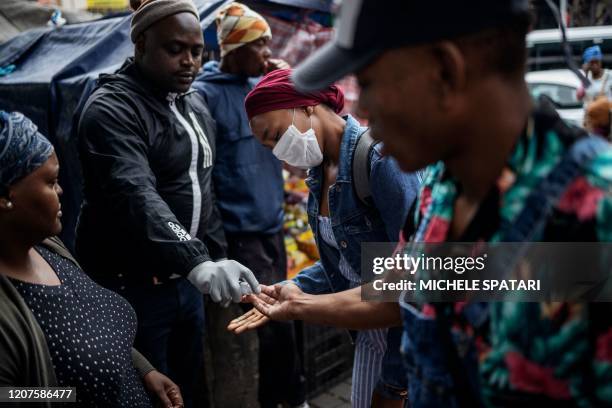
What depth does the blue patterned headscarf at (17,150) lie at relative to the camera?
67.4 inches

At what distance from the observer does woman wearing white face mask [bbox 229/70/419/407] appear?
2.15m

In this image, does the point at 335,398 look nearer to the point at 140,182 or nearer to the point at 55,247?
the point at 140,182

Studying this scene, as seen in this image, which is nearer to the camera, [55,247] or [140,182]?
[55,247]

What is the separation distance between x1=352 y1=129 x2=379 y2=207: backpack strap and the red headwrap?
28 cm

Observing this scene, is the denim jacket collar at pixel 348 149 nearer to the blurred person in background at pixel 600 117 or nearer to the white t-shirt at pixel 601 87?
the blurred person in background at pixel 600 117

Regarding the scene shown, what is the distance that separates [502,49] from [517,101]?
97 millimetres

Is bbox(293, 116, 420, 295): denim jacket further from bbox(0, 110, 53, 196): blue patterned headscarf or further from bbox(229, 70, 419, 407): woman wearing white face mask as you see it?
bbox(0, 110, 53, 196): blue patterned headscarf

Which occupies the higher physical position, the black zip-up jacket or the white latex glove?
the black zip-up jacket

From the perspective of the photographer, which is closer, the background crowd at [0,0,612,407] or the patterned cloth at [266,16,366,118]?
the background crowd at [0,0,612,407]

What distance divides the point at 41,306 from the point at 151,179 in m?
0.94

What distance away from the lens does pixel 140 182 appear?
2.51 meters

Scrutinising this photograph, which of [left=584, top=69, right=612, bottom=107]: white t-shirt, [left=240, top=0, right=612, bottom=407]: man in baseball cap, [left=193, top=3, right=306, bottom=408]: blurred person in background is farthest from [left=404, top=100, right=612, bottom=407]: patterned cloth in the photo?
[left=584, top=69, right=612, bottom=107]: white t-shirt

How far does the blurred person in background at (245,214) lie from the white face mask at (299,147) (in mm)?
1327

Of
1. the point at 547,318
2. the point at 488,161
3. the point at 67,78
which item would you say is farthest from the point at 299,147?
the point at 67,78
